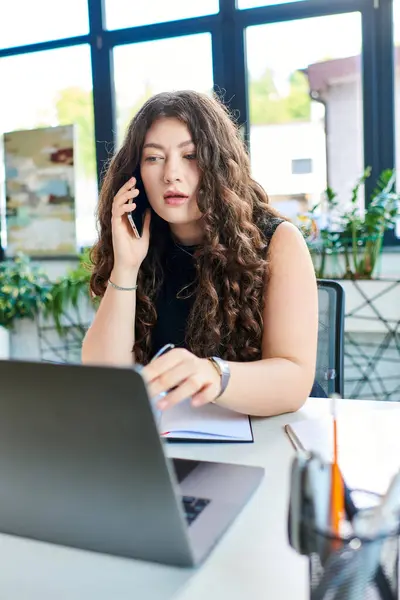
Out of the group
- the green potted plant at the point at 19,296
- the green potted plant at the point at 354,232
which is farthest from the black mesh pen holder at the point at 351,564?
the green potted plant at the point at 19,296

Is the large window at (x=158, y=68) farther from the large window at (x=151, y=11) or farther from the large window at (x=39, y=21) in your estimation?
the large window at (x=39, y=21)

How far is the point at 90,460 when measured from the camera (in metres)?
0.56

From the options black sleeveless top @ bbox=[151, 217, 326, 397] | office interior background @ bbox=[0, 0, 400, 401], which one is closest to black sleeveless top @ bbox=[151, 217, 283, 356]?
black sleeveless top @ bbox=[151, 217, 326, 397]

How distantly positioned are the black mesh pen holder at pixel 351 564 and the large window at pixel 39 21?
389 centimetres

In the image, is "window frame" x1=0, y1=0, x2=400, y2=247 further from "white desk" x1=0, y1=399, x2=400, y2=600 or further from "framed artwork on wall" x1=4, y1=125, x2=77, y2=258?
"white desk" x1=0, y1=399, x2=400, y2=600

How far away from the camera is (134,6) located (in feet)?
12.1

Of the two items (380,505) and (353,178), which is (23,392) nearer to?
(380,505)

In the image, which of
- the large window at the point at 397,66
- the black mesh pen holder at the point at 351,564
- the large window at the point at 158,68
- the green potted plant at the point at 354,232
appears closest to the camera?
the black mesh pen holder at the point at 351,564

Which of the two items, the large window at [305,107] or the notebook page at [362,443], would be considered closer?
the notebook page at [362,443]

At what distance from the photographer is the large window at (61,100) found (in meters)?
3.92

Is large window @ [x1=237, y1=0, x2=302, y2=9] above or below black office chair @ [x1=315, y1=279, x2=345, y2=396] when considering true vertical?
above

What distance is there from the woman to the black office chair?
0.17 metres

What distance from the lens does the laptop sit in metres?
0.52

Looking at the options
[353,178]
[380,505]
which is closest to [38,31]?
[353,178]
